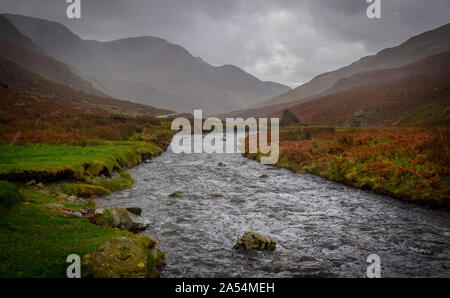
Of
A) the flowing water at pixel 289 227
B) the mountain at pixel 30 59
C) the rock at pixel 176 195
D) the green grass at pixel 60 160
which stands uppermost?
the mountain at pixel 30 59

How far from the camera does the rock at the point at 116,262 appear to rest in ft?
19.3

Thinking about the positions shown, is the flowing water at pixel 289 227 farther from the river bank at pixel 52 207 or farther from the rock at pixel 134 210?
the river bank at pixel 52 207

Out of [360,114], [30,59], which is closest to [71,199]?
[360,114]

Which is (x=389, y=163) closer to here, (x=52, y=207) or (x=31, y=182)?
(x=52, y=207)

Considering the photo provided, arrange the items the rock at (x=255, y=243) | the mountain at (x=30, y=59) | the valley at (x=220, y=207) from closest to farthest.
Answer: the valley at (x=220, y=207)
the rock at (x=255, y=243)
the mountain at (x=30, y=59)

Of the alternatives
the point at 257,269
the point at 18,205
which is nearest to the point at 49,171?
the point at 18,205

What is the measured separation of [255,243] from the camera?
8930 millimetres

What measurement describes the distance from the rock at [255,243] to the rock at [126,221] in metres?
4.28

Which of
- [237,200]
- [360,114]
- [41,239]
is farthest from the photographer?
Answer: [360,114]

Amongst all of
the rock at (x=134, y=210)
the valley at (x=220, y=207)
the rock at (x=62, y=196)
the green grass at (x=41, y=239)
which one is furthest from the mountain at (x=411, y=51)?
the green grass at (x=41, y=239)

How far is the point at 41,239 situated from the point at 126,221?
11.2 feet

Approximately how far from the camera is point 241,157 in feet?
100

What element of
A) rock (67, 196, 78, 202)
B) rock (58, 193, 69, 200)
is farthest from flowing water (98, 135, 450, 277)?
rock (58, 193, 69, 200)

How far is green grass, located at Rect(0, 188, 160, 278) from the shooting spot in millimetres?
5645
